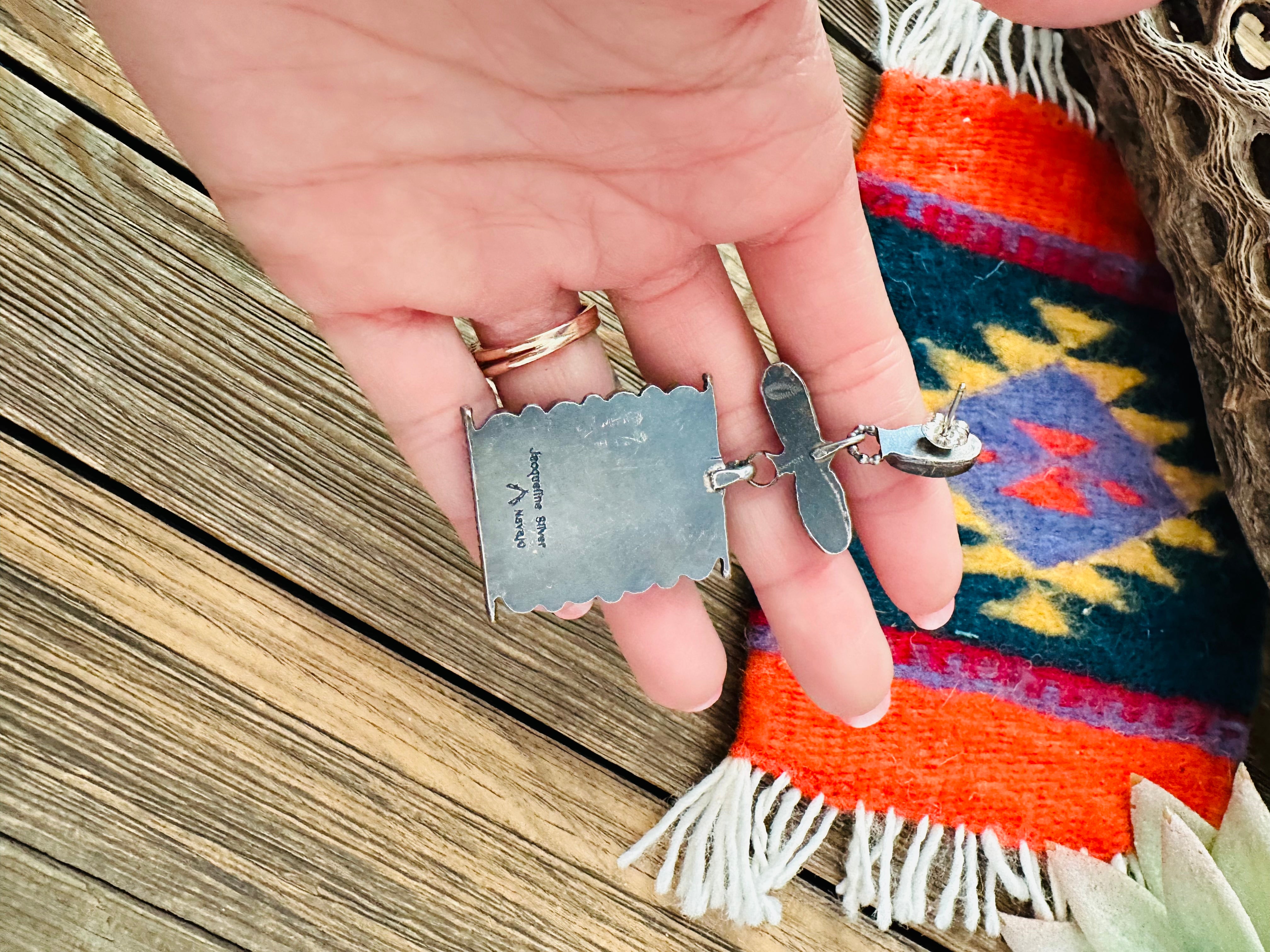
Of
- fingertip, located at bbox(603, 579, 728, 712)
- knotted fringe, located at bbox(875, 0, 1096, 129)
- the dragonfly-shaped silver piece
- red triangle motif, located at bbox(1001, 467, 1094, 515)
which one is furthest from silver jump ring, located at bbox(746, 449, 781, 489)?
knotted fringe, located at bbox(875, 0, 1096, 129)

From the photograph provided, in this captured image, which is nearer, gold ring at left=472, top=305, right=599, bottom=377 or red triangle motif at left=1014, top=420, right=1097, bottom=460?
gold ring at left=472, top=305, right=599, bottom=377

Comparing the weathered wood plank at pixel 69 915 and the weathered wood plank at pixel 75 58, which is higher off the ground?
the weathered wood plank at pixel 75 58

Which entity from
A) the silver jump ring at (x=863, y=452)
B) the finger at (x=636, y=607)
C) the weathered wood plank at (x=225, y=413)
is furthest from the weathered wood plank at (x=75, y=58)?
the silver jump ring at (x=863, y=452)

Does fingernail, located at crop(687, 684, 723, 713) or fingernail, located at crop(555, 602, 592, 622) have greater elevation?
fingernail, located at crop(555, 602, 592, 622)

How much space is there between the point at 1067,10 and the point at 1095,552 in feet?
2.12

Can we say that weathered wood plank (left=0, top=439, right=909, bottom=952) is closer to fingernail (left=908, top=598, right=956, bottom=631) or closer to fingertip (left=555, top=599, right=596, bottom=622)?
fingertip (left=555, top=599, right=596, bottom=622)

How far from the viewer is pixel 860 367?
2.86ft

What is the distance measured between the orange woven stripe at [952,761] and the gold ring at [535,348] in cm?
40

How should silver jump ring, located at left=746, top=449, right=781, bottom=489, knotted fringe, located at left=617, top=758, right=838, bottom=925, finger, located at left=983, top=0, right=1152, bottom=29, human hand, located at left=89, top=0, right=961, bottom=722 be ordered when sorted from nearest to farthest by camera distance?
finger, located at left=983, top=0, right=1152, bottom=29 < human hand, located at left=89, top=0, right=961, bottom=722 < silver jump ring, located at left=746, top=449, right=781, bottom=489 < knotted fringe, located at left=617, top=758, right=838, bottom=925

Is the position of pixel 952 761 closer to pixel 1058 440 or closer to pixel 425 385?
pixel 1058 440

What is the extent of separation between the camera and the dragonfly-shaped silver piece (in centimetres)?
81

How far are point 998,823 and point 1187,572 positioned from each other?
362 mm

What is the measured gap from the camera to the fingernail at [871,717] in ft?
2.99

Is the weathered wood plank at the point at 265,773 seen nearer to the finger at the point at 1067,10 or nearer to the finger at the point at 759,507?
the finger at the point at 759,507
